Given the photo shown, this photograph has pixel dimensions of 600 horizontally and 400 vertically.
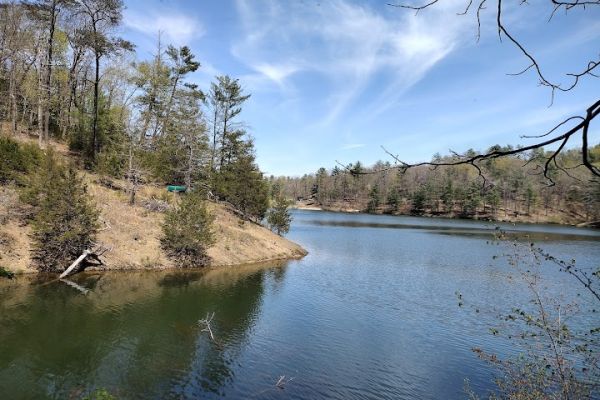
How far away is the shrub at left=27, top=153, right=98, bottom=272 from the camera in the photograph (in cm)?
2320

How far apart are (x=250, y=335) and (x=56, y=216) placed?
1458 cm

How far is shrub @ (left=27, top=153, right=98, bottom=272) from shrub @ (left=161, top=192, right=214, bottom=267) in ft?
20.0

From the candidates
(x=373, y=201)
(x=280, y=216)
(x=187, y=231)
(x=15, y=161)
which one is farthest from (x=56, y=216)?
(x=373, y=201)

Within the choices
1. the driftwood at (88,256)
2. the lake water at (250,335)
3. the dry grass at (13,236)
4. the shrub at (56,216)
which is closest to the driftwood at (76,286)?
the lake water at (250,335)

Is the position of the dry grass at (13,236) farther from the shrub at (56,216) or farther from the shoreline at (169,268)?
the shrub at (56,216)

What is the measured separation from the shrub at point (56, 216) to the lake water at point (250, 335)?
5.85ft

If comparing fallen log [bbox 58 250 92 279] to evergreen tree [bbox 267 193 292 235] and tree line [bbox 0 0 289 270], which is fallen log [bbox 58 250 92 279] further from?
evergreen tree [bbox 267 193 292 235]

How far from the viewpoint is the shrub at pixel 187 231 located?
1161 inches

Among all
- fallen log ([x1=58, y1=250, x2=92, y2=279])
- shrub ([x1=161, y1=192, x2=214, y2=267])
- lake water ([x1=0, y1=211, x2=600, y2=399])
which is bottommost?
lake water ([x1=0, y1=211, x2=600, y2=399])

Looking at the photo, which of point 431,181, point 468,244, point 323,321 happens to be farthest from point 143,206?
point 431,181

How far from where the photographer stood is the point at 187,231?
29.4 metres

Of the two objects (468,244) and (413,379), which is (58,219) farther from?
(468,244)

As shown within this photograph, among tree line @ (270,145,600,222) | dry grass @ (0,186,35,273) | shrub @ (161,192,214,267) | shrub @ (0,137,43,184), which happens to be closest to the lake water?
dry grass @ (0,186,35,273)

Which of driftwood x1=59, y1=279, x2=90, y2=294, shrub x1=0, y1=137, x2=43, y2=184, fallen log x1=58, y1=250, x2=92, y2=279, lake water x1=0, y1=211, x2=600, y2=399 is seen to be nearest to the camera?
lake water x1=0, y1=211, x2=600, y2=399
